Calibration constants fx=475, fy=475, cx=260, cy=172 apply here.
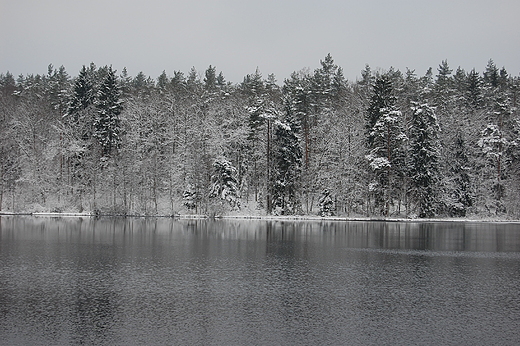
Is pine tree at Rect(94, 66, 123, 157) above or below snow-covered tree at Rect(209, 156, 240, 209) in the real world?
above

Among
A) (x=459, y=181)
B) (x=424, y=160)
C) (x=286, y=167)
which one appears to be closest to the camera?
(x=424, y=160)

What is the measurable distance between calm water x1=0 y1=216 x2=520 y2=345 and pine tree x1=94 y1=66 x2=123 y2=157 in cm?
3777

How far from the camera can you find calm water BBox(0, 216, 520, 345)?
686 inches

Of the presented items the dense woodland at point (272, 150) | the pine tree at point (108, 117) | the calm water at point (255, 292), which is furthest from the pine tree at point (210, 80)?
the calm water at point (255, 292)

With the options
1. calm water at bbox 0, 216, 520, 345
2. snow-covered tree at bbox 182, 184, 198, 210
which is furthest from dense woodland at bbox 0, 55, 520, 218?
calm water at bbox 0, 216, 520, 345

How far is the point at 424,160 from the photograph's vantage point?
232 feet

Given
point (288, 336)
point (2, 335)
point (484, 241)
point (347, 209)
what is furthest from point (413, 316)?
point (347, 209)

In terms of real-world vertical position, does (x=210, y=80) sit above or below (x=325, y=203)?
above

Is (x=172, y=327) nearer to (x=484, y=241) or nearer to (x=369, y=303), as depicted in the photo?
(x=369, y=303)

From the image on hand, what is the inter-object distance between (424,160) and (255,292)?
53.6 m

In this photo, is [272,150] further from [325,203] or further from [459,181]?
[459,181]

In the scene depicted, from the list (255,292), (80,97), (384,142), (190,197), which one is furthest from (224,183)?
(255,292)

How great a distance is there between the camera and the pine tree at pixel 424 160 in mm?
70312

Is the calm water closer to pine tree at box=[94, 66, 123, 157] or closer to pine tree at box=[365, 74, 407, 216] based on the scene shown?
pine tree at box=[365, 74, 407, 216]
